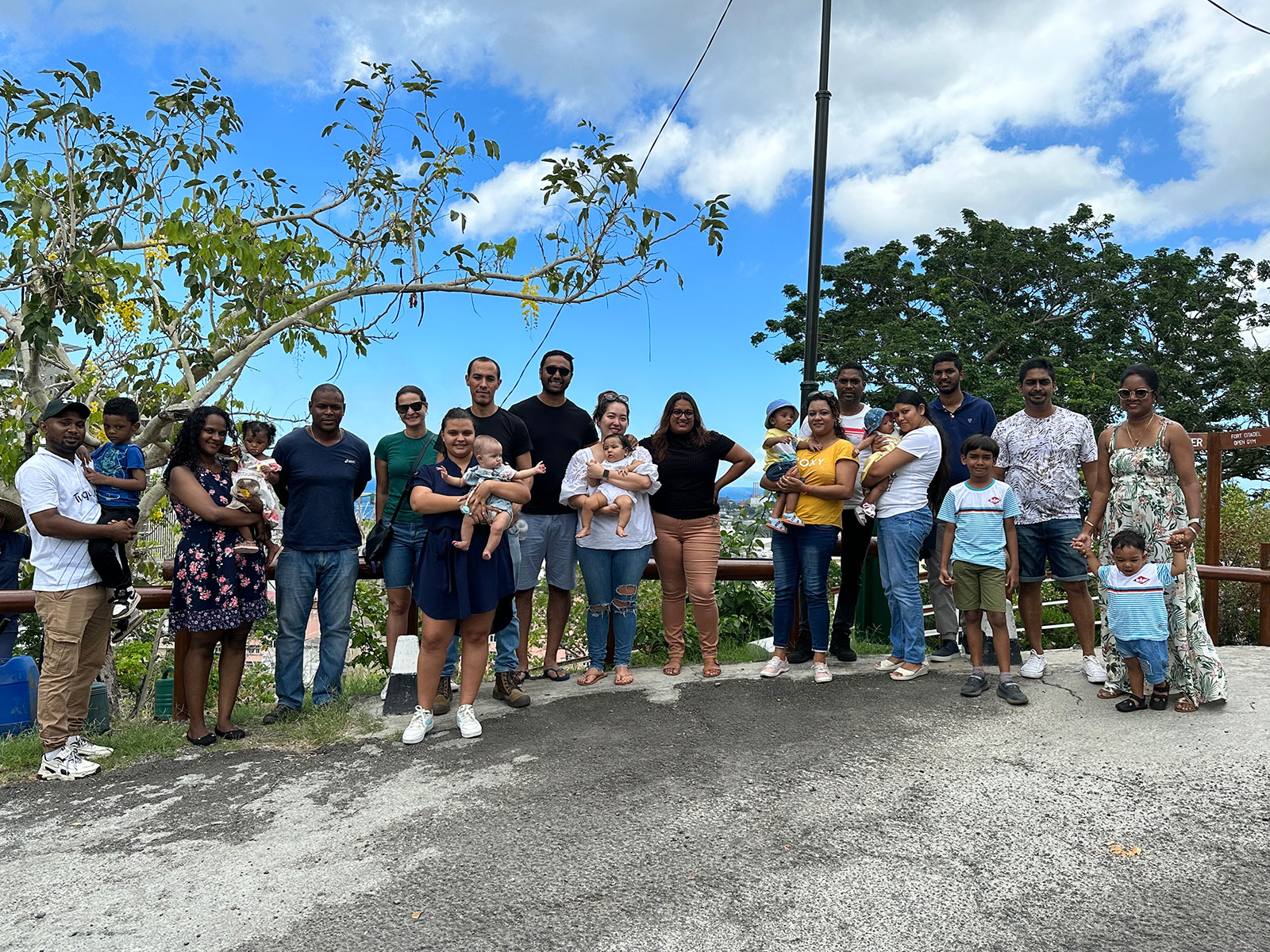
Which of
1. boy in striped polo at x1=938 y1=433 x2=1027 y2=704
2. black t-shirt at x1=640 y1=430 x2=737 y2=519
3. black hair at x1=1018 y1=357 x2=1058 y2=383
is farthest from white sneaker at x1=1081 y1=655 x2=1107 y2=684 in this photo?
black t-shirt at x1=640 y1=430 x2=737 y2=519

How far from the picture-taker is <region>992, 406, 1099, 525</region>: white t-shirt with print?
5637 millimetres

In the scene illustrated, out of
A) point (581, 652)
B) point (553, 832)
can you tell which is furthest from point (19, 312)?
point (553, 832)

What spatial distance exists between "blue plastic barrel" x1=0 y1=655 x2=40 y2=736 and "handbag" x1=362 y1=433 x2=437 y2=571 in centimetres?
188

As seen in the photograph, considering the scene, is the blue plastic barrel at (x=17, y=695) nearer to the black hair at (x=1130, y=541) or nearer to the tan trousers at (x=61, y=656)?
the tan trousers at (x=61, y=656)

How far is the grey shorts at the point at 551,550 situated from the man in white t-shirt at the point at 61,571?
7.18ft

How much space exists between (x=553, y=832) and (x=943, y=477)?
3.66m

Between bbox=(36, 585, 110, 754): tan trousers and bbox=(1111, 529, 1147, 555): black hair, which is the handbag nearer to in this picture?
bbox=(36, 585, 110, 754): tan trousers

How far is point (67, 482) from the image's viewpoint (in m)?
4.47

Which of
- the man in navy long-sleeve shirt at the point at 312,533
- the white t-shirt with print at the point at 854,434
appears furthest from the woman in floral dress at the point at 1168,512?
the man in navy long-sleeve shirt at the point at 312,533

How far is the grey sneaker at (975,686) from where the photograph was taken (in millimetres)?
5301

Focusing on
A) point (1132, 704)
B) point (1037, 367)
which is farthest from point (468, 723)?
point (1037, 367)

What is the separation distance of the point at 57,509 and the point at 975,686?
4.95 m

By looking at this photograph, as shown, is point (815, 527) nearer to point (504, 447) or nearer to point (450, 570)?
point (504, 447)

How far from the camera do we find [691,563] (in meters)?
5.71
